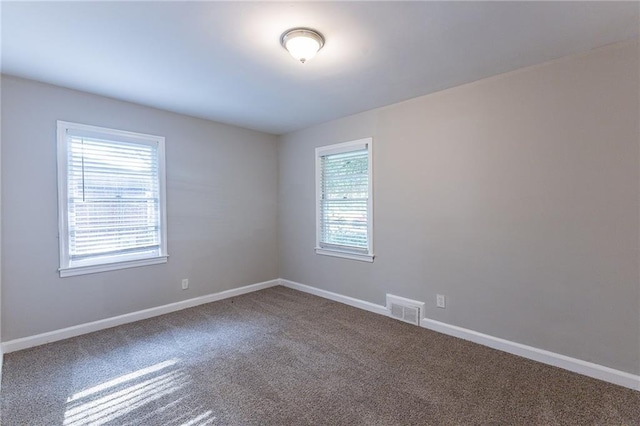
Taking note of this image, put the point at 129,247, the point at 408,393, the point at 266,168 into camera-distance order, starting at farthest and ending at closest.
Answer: the point at 266,168, the point at 129,247, the point at 408,393

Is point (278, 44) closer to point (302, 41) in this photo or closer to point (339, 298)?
point (302, 41)

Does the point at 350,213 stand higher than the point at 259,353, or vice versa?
the point at 350,213

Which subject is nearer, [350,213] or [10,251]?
[10,251]

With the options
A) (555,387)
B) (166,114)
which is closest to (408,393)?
(555,387)

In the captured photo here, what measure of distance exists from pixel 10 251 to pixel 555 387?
4610 mm

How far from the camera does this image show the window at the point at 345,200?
3807 millimetres

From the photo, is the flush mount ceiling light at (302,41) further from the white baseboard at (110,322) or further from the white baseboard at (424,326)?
the white baseboard at (110,322)

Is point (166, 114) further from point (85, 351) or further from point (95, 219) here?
point (85, 351)

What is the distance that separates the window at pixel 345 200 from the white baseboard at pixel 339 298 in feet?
1.84

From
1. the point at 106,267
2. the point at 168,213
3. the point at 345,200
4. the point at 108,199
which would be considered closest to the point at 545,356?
the point at 345,200

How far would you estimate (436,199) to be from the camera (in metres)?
3.15

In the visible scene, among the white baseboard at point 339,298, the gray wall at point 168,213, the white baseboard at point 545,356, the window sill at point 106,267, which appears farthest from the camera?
the white baseboard at point 339,298

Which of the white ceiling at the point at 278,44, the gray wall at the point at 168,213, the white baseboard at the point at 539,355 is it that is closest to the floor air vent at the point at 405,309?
the white baseboard at the point at 539,355

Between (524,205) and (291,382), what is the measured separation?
2428mm
